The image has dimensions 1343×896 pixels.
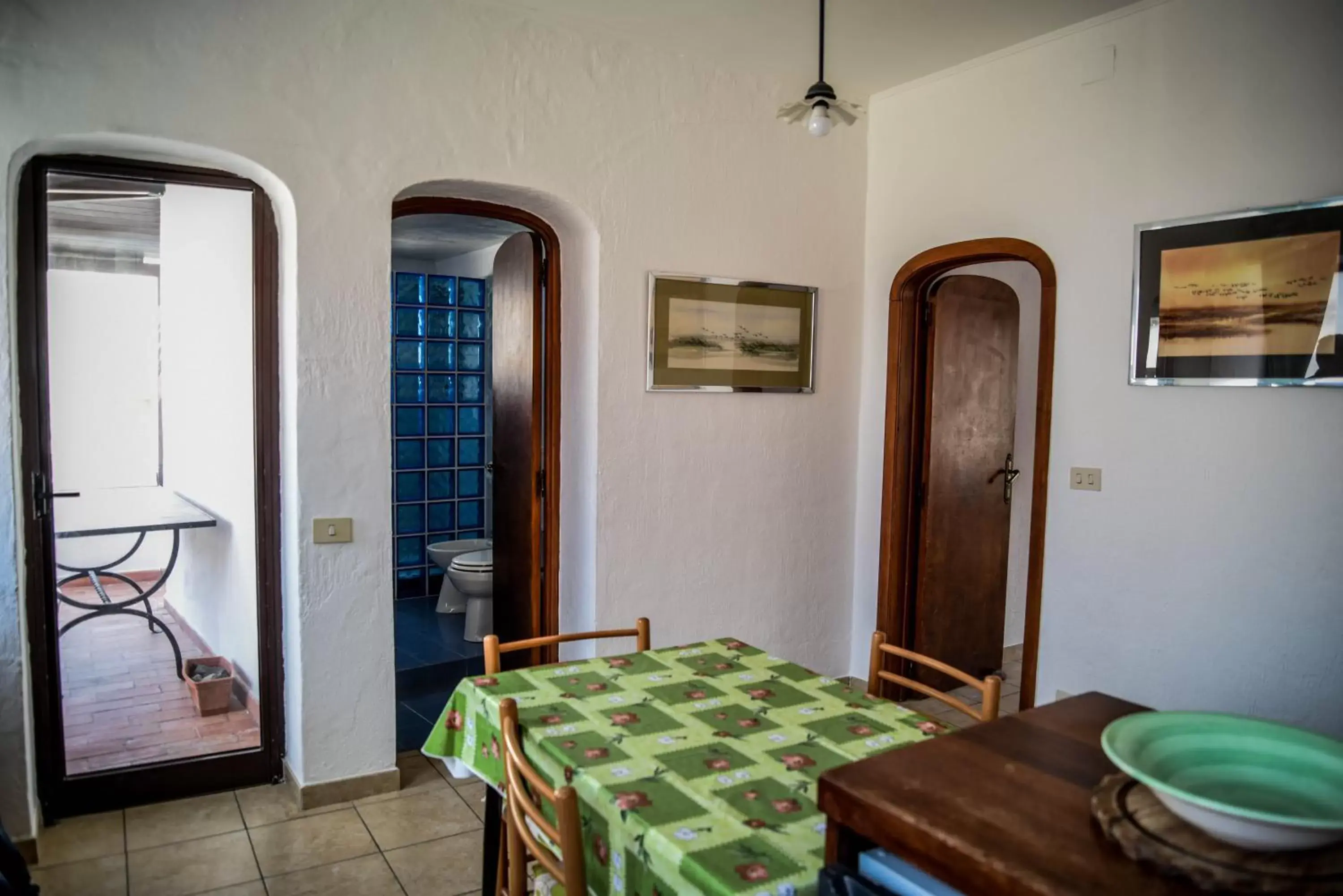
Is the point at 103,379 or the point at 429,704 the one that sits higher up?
the point at 103,379

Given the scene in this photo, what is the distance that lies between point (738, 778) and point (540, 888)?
56cm

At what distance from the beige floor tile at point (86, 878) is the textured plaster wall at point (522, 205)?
253mm

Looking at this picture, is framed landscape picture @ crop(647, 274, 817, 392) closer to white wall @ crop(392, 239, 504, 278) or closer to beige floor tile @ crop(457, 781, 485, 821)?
beige floor tile @ crop(457, 781, 485, 821)

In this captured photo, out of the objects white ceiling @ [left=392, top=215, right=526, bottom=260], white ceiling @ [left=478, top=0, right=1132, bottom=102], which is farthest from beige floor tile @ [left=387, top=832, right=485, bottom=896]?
white ceiling @ [left=392, top=215, right=526, bottom=260]

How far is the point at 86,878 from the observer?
8.48 feet

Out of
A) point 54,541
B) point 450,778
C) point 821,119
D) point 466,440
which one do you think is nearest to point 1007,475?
point 821,119

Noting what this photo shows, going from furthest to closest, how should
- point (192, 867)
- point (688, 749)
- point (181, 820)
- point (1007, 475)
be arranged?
1. point (1007, 475)
2. point (181, 820)
3. point (192, 867)
4. point (688, 749)

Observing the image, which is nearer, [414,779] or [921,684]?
[921,684]

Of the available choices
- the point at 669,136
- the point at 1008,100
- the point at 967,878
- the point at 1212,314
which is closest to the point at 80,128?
the point at 669,136

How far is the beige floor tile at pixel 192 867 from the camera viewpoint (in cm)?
255

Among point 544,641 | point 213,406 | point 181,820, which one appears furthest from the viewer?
point 213,406

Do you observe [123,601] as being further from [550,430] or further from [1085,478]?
[1085,478]

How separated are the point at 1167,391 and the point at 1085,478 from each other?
0.44 metres

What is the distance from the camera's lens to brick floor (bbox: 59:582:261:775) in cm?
297
